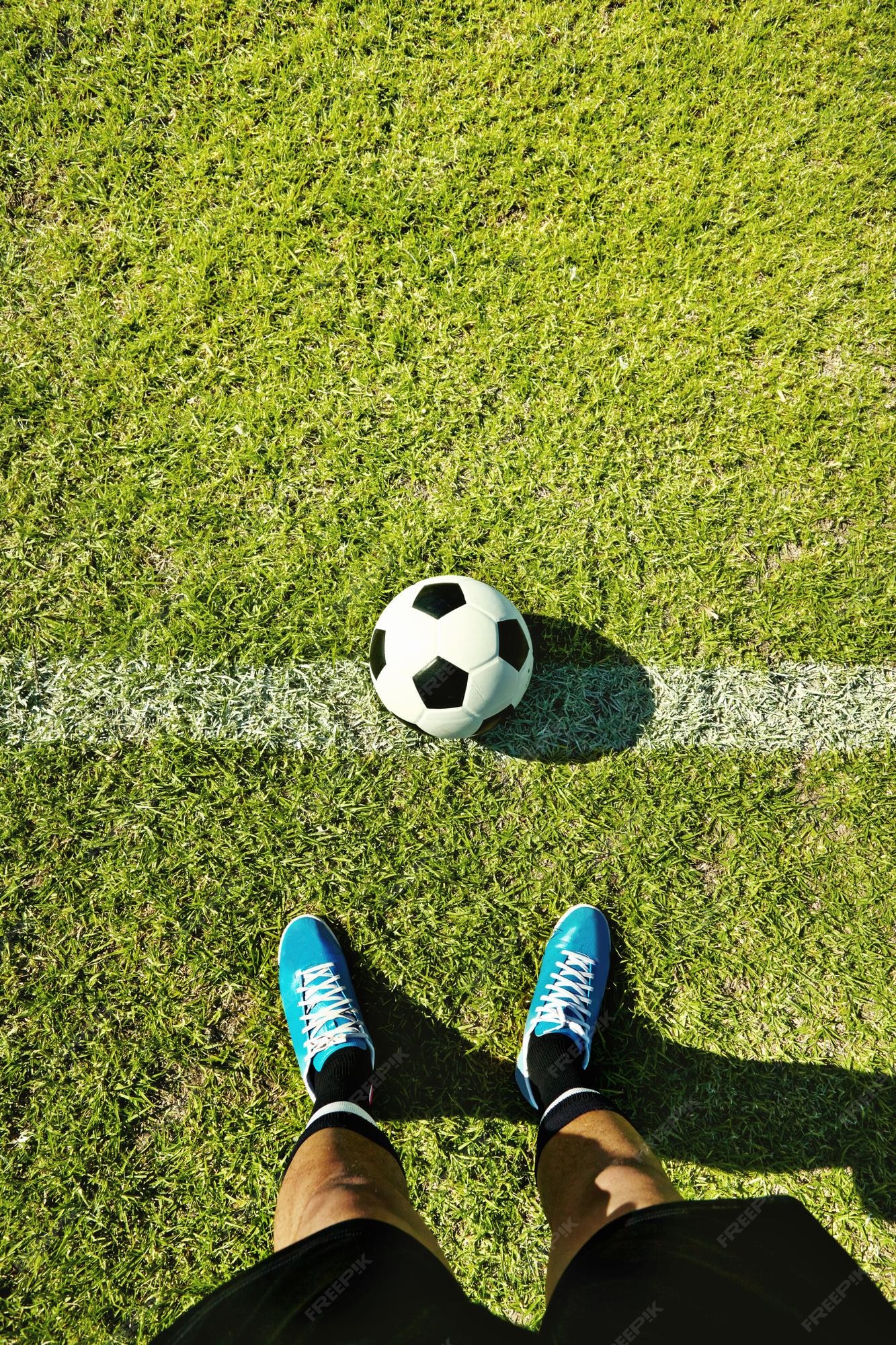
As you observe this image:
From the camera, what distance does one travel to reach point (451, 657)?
262cm

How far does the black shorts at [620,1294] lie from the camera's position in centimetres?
175

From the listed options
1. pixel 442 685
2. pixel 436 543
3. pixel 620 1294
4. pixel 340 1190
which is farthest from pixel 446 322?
pixel 620 1294

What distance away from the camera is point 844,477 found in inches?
133

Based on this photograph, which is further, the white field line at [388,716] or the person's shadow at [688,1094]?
the white field line at [388,716]

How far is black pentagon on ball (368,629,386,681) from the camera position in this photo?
2764 millimetres

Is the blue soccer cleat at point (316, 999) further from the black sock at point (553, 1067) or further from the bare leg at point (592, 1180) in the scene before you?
the bare leg at point (592, 1180)

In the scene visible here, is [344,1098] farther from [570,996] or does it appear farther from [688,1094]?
[688,1094]

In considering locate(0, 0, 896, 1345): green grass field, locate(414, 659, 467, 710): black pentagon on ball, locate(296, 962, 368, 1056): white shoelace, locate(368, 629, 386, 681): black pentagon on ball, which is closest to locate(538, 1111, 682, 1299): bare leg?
locate(0, 0, 896, 1345): green grass field

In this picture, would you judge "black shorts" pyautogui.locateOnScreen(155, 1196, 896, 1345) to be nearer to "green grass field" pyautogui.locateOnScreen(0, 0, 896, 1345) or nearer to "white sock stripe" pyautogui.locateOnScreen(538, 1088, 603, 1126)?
"white sock stripe" pyautogui.locateOnScreen(538, 1088, 603, 1126)

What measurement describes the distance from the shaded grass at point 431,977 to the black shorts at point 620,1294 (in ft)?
3.19

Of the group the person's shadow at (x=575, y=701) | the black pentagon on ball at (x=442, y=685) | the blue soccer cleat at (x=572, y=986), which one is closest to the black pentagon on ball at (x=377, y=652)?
the black pentagon on ball at (x=442, y=685)

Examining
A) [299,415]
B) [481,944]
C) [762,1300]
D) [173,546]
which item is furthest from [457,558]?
[762,1300]

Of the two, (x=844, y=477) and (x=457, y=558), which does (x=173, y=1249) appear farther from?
(x=844, y=477)

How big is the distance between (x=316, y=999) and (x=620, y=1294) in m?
1.37
